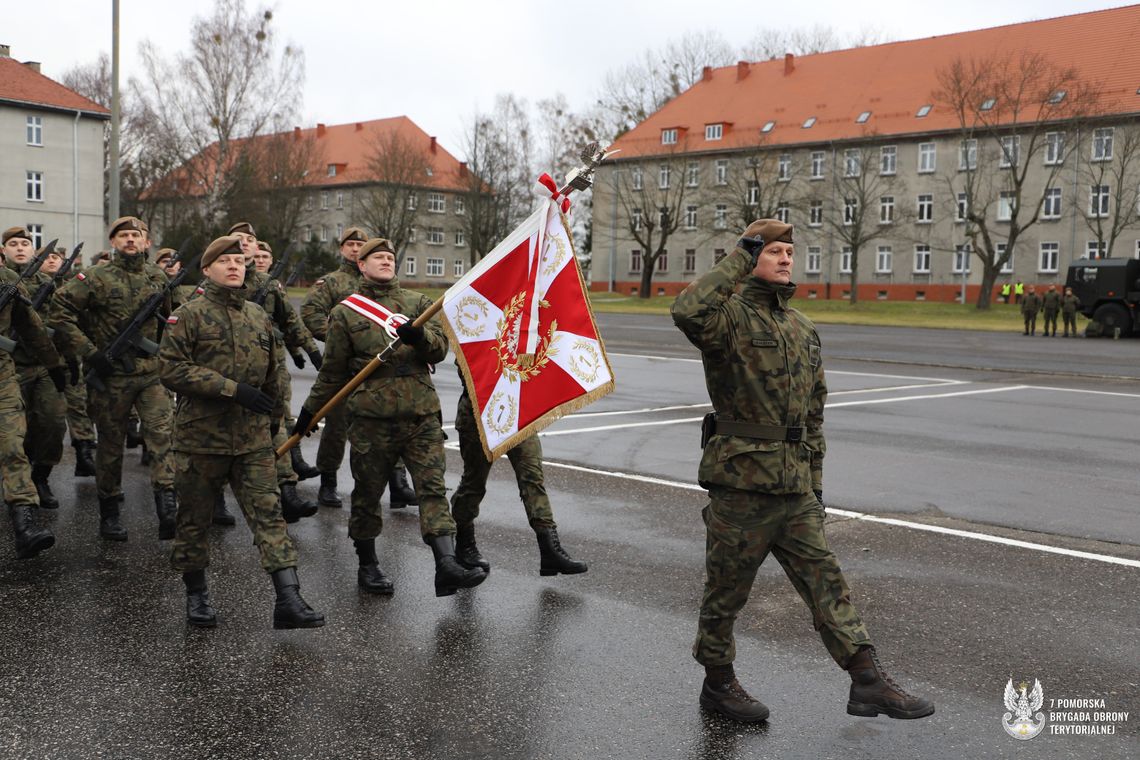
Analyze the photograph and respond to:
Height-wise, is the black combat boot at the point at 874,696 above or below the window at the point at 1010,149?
below

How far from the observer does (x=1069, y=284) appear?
3688 centimetres

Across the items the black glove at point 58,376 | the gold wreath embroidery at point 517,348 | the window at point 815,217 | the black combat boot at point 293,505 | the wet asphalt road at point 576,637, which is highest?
the window at point 815,217

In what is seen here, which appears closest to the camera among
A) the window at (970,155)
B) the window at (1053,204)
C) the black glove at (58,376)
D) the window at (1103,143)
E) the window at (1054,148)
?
the black glove at (58,376)

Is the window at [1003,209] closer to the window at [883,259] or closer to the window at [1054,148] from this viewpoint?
the window at [1054,148]

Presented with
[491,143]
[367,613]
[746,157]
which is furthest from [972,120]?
[367,613]

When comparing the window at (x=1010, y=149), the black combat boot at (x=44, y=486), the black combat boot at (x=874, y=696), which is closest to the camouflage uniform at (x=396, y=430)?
the black combat boot at (x=874, y=696)

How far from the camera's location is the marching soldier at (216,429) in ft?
18.9

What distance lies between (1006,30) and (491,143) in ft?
107

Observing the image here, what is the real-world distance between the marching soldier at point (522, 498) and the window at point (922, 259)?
2261 inches

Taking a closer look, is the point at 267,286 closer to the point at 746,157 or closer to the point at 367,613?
the point at 367,613

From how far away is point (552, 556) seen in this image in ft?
21.7

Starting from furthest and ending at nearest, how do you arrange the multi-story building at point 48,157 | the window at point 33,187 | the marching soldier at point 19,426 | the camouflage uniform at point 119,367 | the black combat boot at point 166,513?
the window at point 33,187, the multi-story building at point 48,157, the camouflage uniform at point 119,367, the black combat boot at point 166,513, the marching soldier at point 19,426

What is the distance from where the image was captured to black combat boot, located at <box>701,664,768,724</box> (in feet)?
14.8

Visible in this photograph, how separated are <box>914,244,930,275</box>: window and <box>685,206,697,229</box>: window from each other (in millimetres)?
14807
